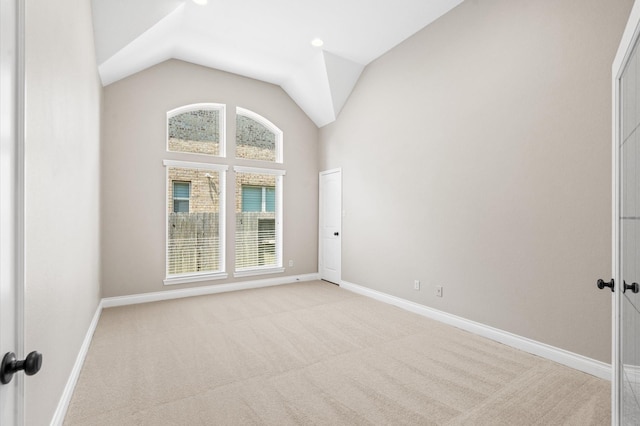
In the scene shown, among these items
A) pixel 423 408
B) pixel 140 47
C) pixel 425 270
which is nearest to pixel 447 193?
pixel 425 270

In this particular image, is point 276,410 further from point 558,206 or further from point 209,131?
point 209,131

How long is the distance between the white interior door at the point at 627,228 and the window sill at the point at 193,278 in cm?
473

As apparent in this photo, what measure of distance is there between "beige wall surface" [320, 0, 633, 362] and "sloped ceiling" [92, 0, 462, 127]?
1.59ft

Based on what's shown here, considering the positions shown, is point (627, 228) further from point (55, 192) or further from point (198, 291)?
point (198, 291)

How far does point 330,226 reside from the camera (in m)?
5.80

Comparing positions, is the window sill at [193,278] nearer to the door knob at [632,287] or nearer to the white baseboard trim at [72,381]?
the white baseboard trim at [72,381]

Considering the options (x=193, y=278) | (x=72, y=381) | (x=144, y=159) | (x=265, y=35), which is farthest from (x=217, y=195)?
(x=72, y=381)

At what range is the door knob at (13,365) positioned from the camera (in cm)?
70

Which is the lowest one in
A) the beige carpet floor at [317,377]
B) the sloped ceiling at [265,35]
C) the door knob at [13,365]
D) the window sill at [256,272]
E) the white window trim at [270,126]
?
the beige carpet floor at [317,377]

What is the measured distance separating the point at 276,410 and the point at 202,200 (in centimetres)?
375

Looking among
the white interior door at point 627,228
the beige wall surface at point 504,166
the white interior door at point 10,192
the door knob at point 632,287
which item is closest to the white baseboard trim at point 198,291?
the beige wall surface at point 504,166

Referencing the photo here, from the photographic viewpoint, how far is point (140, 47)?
377 cm

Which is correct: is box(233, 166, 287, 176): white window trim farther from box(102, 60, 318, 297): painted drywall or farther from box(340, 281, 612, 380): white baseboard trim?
box(340, 281, 612, 380): white baseboard trim

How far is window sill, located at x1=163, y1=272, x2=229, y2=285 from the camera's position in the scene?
470cm
